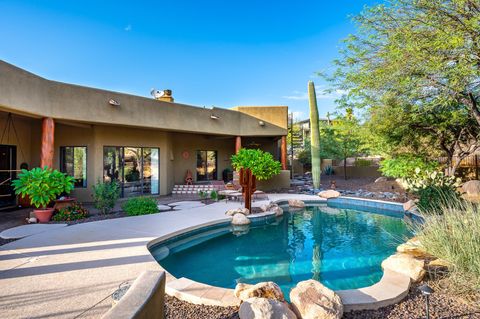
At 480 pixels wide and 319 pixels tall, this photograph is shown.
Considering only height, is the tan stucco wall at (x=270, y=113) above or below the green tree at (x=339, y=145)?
above

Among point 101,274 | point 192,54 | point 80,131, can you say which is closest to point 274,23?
point 192,54

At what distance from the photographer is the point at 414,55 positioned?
5.57 m

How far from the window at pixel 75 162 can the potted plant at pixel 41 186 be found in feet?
11.1

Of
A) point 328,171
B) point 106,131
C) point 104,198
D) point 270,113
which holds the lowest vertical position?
point 104,198

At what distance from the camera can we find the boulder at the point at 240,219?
8.30m

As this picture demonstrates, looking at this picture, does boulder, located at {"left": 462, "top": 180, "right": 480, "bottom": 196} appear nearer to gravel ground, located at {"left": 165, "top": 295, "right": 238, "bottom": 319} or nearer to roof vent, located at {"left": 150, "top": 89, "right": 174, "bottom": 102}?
gravel ground, located at {"left": 165, "top": 295, "right": 238, "bottom": 319}

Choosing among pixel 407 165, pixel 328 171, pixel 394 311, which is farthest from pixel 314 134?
pixel 394 311

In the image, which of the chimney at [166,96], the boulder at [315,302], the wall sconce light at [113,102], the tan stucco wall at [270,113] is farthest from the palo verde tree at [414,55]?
the chimney at [166,96]

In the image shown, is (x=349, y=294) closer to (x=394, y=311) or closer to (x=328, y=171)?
(x=394, y=311)

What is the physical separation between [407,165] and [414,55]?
7.37 metres

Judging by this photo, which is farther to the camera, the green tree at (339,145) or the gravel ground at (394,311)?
the green tree at (339,145)

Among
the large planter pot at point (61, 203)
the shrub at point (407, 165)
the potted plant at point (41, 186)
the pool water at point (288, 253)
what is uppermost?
the shrub at point (407, 165)

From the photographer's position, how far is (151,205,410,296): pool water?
485 centimetres

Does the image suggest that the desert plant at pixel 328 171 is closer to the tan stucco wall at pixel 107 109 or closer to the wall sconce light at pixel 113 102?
the tan stucco wall at pixel 107 109
